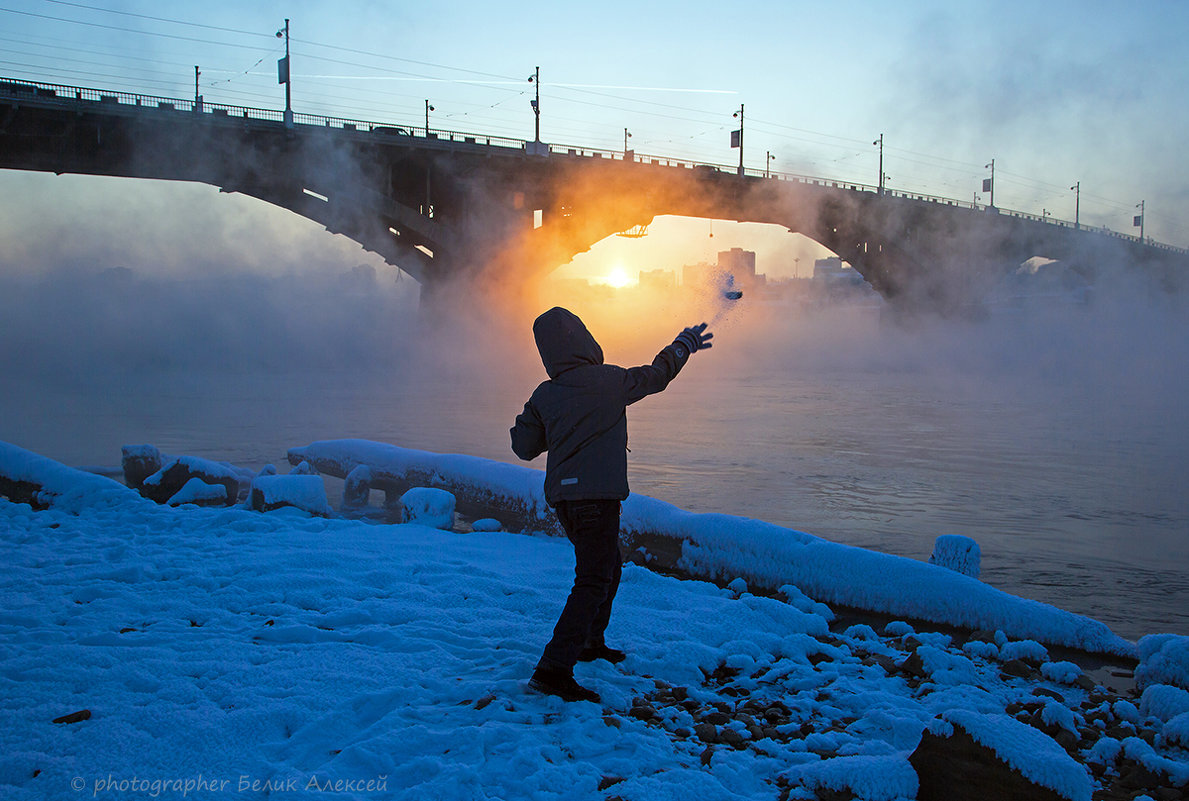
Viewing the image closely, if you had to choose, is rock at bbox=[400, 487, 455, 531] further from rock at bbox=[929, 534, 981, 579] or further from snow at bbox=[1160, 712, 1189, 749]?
snow at bbox=[1160, 712, 1189, 749]

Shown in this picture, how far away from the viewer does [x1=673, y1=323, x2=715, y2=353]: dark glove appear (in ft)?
12.1

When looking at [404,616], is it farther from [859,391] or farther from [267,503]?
[859,391]

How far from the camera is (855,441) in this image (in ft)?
51.2

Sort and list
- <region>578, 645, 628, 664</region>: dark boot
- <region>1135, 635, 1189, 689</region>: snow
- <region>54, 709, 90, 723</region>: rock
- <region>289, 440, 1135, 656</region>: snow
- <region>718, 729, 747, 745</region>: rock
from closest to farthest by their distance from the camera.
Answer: <region>54, 709, 90, 723</region>: rock → <region>718, 729, 747, 745</region>: rock → <region>578, 645, 628, 664</region>: dark boot → <region>1135, 635, 1189, 689</region>: snow → <region>289, 440, 1135, 656</region>: snow

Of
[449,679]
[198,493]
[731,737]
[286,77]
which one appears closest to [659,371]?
[731,737]

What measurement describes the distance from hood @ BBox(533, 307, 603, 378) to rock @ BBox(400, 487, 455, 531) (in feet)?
13.4

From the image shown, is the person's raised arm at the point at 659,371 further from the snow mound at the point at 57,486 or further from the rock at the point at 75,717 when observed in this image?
the snow mound at the point at 57,486

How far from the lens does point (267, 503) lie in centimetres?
748

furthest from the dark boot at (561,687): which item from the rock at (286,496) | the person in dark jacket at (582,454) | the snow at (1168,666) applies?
the rock at (286,496)

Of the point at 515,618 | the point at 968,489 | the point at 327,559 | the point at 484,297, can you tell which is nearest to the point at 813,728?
the point at 515,618

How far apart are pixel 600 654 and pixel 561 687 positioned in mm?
544

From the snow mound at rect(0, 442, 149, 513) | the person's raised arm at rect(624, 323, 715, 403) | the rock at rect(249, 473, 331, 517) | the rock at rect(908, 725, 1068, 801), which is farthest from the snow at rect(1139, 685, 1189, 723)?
the snow mound at rect(0, 442, 149, 513)

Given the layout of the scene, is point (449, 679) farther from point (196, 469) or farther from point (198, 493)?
point (196, 469)

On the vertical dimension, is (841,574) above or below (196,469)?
below
